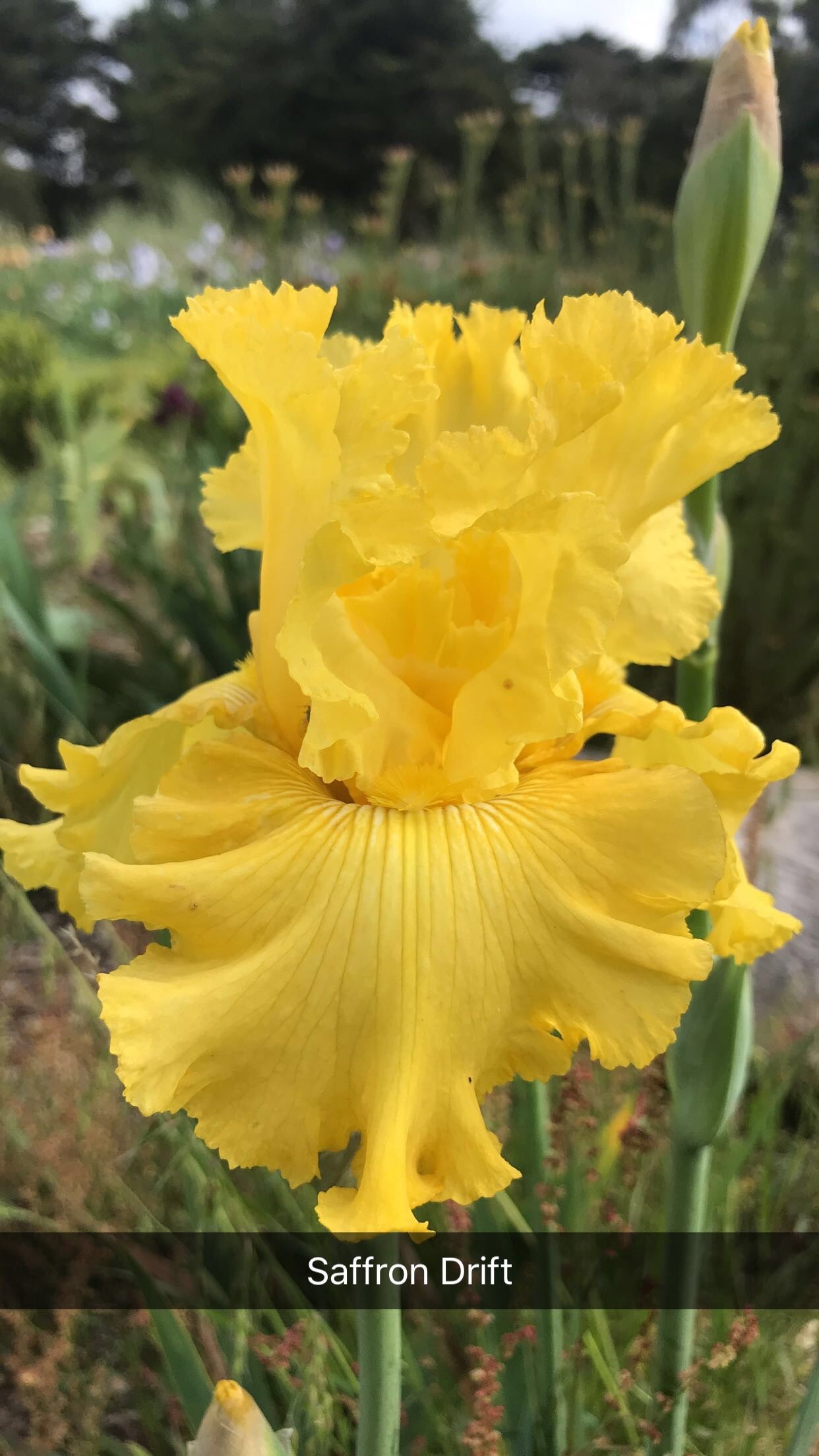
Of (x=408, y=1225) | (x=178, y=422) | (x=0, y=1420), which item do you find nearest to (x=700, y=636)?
(x=408, y=1225)

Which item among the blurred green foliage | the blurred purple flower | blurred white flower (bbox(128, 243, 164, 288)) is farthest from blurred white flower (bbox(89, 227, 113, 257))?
the blurred purple flower

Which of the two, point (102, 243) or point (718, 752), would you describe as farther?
point (102, 243)

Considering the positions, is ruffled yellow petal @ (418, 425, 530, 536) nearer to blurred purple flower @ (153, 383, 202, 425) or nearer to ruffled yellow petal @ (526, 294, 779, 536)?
ruffled yellow petal @ (526, 294, 779, 536)

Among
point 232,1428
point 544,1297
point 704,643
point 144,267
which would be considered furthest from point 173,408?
point 144,267

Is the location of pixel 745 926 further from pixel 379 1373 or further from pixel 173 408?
pixel 173 408

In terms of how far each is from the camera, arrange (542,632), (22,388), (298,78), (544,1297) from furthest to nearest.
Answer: (298,78) → (22,388) → (544,1297) → (542,632)

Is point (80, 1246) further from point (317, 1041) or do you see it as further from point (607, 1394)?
point (317, 1041)

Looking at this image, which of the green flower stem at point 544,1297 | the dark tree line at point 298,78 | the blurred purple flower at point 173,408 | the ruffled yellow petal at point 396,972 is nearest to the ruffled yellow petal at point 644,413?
the ruffled yellow petal at point 396,972
